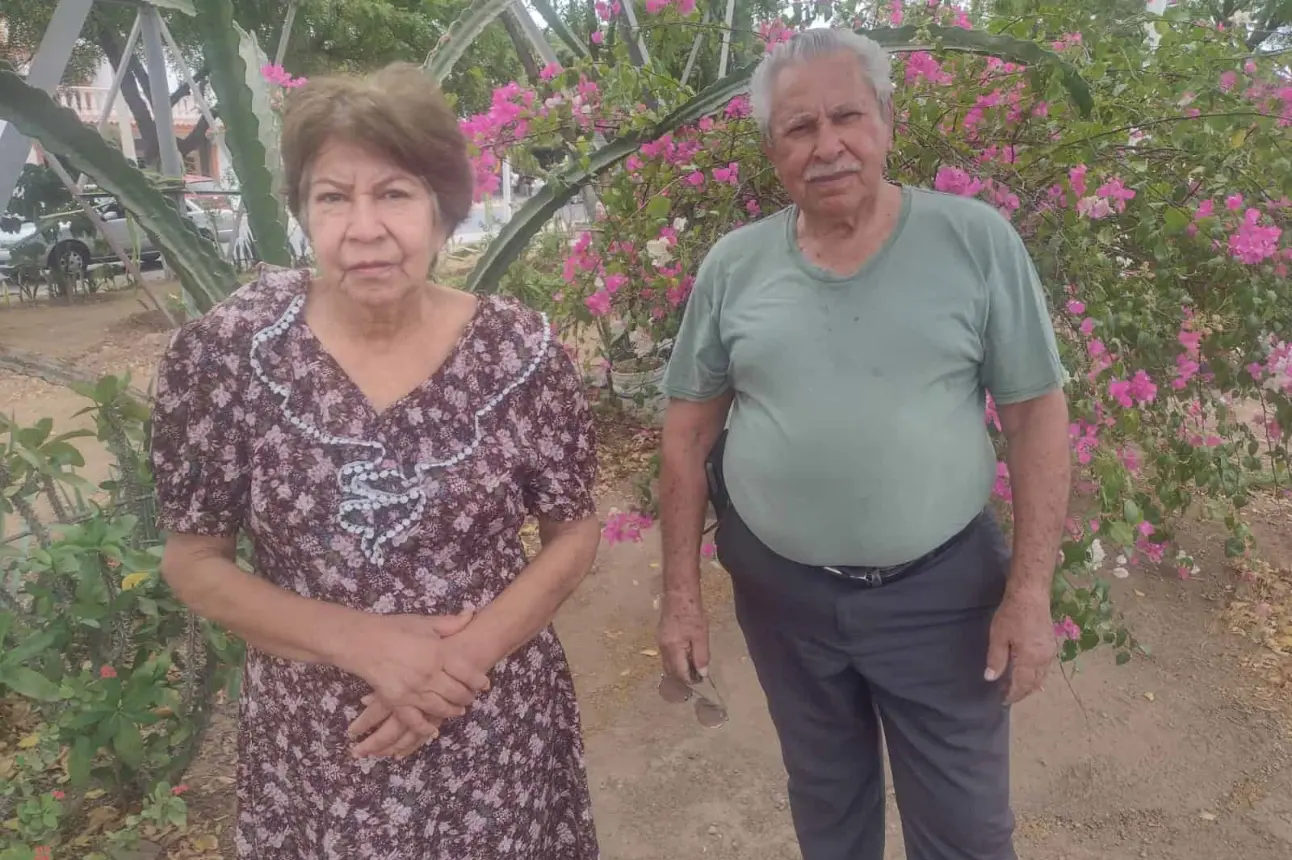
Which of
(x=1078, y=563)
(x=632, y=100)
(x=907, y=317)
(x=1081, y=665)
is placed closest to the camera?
(x=907, y=317)

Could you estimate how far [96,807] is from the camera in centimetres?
243

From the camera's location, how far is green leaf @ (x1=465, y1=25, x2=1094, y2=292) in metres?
1.84

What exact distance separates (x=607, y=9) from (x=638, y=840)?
3133mm

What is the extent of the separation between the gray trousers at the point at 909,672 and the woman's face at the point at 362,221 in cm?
82

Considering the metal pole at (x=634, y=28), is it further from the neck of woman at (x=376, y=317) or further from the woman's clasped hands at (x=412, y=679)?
the woman's clasped hands at (x=412, y=679)

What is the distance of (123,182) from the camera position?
1956 mm

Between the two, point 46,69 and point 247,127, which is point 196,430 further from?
point 46,69

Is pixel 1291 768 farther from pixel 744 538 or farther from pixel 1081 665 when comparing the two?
pixel 744 538

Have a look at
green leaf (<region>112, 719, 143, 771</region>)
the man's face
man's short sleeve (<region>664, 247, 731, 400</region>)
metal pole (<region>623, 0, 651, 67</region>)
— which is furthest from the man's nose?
metal pole (<region>623, 0, 651, 67</region>)

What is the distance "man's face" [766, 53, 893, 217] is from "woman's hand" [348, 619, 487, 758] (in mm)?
903

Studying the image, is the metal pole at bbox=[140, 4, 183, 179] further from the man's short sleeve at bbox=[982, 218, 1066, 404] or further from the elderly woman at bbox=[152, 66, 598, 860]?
the man's short sleeve at bbox=[982, 218, 1066, 404]

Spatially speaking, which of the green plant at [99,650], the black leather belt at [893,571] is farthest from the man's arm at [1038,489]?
the green plant at [99,650]

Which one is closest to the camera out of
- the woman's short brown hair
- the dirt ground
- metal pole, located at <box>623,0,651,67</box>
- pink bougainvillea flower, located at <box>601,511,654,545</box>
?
the woman's short brown hair

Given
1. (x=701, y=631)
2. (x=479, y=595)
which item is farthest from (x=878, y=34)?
(x=479, y=595)
